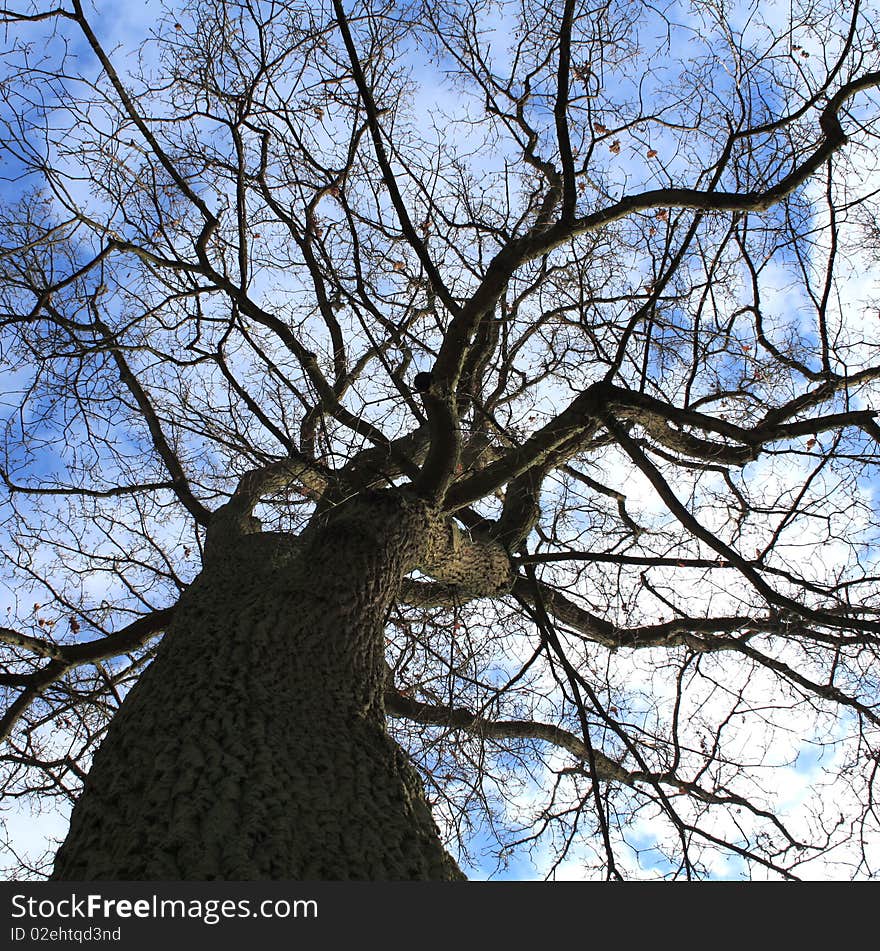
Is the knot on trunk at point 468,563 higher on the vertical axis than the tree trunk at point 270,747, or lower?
higher

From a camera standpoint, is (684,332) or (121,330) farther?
(121,330)

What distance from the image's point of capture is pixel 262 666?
7.14 feet

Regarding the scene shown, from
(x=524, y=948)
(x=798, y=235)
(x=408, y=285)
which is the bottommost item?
(x=524, y=948)

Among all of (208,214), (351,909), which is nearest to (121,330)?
(208,214)

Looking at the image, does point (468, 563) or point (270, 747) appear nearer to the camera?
point (270, 747)

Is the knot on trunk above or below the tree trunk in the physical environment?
above

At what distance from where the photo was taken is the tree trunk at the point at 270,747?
56.9 inches

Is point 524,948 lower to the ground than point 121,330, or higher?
lower

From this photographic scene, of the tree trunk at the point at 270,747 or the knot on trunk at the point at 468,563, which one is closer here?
the tree trunk at the point at 270,747

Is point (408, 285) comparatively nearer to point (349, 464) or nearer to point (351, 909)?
point (349, 464)

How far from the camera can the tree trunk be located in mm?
1445

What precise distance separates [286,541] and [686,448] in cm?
193

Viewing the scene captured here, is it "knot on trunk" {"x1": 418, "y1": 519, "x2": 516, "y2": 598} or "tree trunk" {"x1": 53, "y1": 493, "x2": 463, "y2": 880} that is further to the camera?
"knot on trunk" {"x1": 418, "y1": 519, "x2": 516, "y2": 598}

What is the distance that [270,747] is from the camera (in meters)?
1.78
